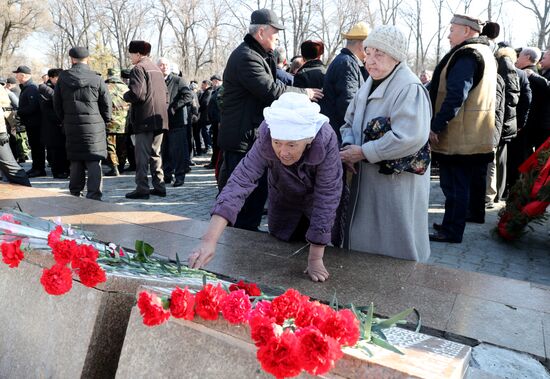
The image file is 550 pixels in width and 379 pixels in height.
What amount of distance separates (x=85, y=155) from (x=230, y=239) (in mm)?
3224

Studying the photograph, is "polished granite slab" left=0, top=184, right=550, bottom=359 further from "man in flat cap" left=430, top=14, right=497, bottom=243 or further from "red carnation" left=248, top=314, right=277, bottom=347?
"man in flat cap" left=430, top=14, right=497, bottom=243

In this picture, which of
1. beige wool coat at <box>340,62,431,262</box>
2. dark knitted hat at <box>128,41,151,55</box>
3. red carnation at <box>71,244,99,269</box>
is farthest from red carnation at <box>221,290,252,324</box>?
dark knitted hat at <box>128,41,151,55</box>

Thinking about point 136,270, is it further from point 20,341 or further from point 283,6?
point 283,6

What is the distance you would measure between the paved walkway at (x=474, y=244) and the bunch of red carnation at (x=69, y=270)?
3.40 m

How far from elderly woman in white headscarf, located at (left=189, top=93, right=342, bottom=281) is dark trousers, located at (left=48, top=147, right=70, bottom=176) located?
23.9 ft

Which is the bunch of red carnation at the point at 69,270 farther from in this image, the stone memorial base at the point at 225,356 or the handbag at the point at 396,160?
the handbag at the point at 396,160

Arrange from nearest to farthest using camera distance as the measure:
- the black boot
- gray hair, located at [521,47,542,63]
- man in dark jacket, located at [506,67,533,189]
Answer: man in dark jacket, located at [506,67,533,189], gray hair, located at [521,47,542,63], the black boot

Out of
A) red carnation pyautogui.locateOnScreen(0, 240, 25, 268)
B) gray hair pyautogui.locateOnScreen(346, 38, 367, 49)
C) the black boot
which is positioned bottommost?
the black boot

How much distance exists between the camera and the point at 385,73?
3059 millimetres

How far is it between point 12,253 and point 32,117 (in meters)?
8.50

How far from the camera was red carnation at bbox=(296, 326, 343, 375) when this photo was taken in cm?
132

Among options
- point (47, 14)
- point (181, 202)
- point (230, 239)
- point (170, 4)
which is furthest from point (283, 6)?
point (230, 239)

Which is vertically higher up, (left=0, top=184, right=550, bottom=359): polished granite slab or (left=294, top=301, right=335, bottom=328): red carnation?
(left=294, top=301, right=335, bottom=328): red carnation

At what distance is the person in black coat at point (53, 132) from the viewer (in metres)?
8.84
